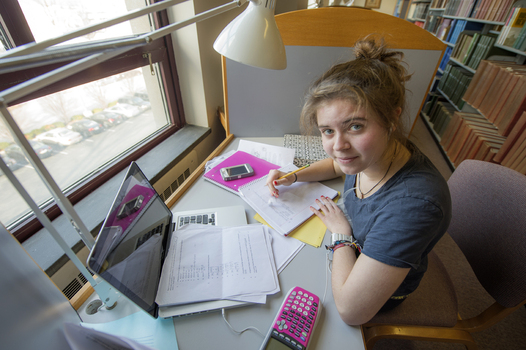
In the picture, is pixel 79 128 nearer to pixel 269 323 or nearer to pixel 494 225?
pixel 269 323

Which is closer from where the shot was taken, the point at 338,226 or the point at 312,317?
the point at 312,317

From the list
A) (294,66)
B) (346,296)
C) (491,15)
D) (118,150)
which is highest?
(491,15)

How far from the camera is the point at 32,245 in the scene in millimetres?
882

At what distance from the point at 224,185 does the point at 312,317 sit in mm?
571

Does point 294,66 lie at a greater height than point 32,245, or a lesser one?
greater

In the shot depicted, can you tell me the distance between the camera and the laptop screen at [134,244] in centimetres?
44

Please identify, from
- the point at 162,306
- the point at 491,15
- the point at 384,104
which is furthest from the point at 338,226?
the point at 491,15

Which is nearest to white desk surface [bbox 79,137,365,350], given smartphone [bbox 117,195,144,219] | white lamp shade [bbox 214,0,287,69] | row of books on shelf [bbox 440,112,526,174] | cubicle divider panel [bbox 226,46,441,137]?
smartphone [bbox 117,195,144,219]

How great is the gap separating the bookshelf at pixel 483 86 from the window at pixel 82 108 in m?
2.38

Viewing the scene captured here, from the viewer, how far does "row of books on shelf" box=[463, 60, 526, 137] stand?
1.80 metres

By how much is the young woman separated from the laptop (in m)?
0.30

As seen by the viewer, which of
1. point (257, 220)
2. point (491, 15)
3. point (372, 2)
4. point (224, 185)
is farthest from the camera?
point (372, 2)

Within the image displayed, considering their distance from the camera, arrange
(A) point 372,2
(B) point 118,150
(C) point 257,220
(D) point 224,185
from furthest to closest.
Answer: (A) point 372,2 < (B) point 118,150 < (D) point 224,185 < (C) point 257,220

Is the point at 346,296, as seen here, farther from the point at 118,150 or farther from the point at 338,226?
the point at 118,150
